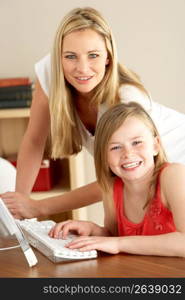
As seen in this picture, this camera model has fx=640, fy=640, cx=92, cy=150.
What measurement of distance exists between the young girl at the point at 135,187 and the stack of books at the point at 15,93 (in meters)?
2.03

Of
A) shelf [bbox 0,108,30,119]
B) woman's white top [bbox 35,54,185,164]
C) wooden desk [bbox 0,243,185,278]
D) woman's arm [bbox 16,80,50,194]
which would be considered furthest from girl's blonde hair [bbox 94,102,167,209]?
shelf [bbox 0,108,30,119]

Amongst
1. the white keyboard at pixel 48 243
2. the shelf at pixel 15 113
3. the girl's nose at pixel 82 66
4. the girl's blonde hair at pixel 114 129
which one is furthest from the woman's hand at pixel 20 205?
the shelf at pixel 15 113

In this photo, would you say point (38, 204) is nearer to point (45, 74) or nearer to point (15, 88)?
point (45, 74)

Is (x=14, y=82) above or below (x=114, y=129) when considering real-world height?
below

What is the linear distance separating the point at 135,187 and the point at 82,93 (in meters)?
0.57

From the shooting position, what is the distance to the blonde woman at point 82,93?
2070 millimetres

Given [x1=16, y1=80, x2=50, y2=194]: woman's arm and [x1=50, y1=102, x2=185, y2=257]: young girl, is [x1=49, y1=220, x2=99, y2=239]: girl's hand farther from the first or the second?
[x1=16, y1=80, x2=50, y2=194]: woman's arm

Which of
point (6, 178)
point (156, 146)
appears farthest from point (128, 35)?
point (156, 146)

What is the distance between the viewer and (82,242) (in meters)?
1.58

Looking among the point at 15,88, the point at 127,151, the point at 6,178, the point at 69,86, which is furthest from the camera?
the point at 15,88

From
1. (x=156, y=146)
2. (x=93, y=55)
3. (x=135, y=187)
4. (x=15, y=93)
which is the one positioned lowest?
(x=15, y=93)

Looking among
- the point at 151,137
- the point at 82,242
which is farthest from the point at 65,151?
the point at 82,242

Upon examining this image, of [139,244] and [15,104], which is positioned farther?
[15,104]

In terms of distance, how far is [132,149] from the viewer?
1.71 m
